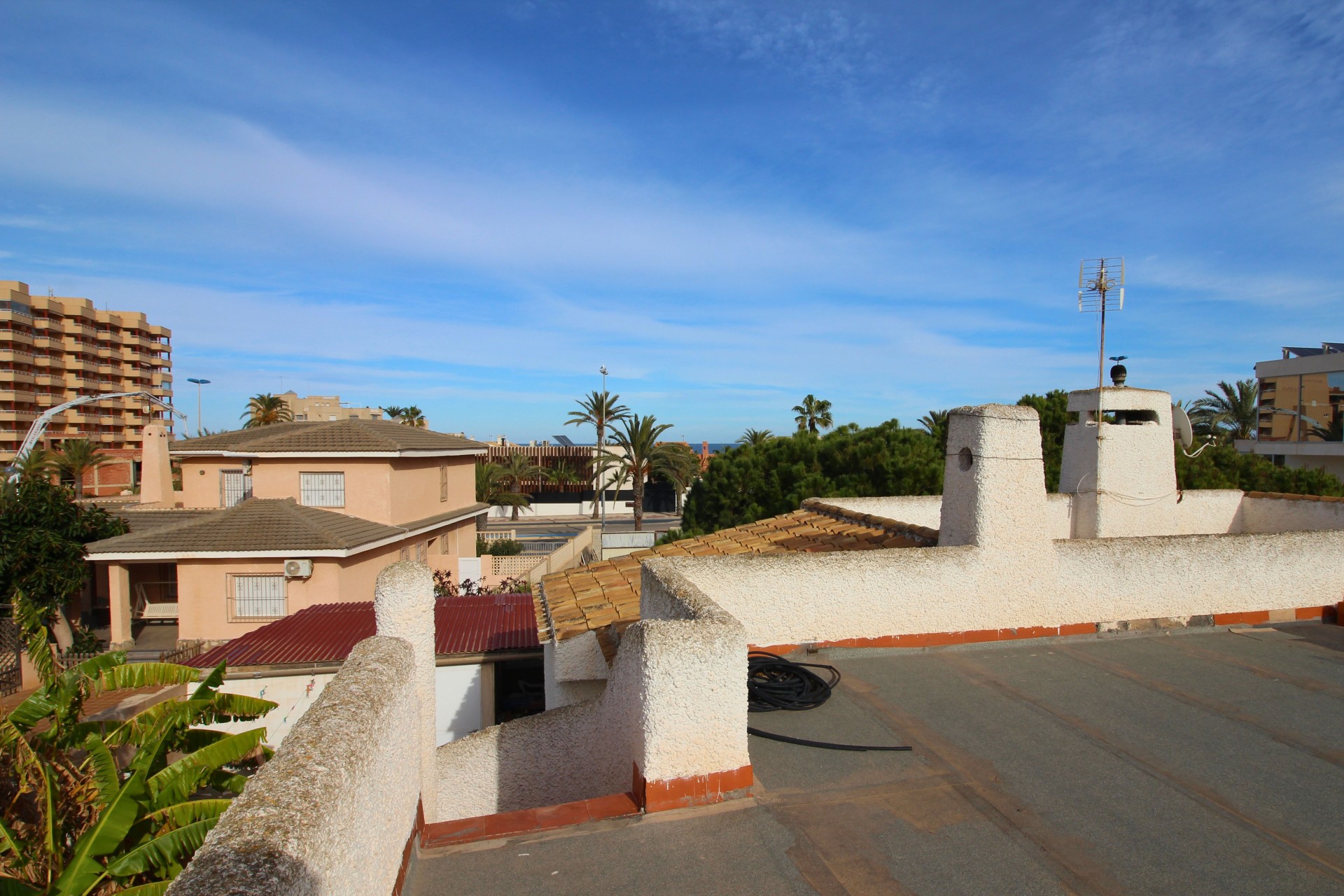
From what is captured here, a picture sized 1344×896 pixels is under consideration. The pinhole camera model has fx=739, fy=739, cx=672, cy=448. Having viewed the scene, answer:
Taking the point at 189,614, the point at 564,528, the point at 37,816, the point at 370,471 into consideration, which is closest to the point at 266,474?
the point at 370,471

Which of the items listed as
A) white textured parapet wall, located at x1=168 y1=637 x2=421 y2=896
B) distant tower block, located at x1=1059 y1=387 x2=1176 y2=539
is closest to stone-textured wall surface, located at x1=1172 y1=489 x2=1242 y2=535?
distant tower block, located at x1=1059 y1=387 x2=1176 y2=539

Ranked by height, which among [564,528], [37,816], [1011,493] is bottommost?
[564,528]

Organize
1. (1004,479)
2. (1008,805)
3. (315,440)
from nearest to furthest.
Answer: (1008,805)
(1004,479)
(315,440)

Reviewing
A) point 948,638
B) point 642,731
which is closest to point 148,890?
point 642,731

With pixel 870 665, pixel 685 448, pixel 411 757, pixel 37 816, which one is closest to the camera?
pixel 411 757

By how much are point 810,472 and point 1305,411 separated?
32.1 metres

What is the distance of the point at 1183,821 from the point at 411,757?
407 centimetres

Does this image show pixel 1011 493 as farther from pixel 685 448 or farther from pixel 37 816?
pixel 685 448

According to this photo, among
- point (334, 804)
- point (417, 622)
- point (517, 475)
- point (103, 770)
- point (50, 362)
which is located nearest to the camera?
point (334, 804)

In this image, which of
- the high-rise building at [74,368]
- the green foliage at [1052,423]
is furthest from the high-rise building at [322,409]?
the green foliage at [1052,423]

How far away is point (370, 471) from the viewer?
21188 mm

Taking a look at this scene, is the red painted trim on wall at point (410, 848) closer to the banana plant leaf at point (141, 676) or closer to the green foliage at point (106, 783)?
the green foliage at point (106, 783)

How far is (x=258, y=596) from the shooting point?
17406 mm

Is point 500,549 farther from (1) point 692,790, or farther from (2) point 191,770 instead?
(1) point 692,790
